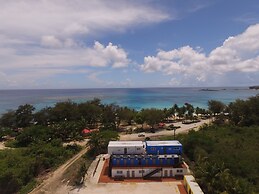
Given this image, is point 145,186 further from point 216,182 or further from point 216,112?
point 216,112

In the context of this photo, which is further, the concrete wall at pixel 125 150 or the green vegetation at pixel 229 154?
the concrete wall at pixel 125 150

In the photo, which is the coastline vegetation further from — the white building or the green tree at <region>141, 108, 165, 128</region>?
the white building

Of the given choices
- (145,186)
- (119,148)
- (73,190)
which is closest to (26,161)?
(73,190)

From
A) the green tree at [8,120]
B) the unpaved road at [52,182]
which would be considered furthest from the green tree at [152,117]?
the green tree at [8,120]

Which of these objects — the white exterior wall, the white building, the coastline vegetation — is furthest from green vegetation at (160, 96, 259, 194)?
the white building

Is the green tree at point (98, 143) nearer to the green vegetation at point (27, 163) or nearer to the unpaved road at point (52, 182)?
the green vegetation at point (27, 163)

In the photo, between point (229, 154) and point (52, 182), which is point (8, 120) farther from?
point (229, 154)

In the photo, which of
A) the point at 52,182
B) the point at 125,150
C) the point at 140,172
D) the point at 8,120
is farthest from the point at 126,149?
the point at 8,120

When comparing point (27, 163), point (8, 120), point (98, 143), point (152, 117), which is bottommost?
point (27, 163)
